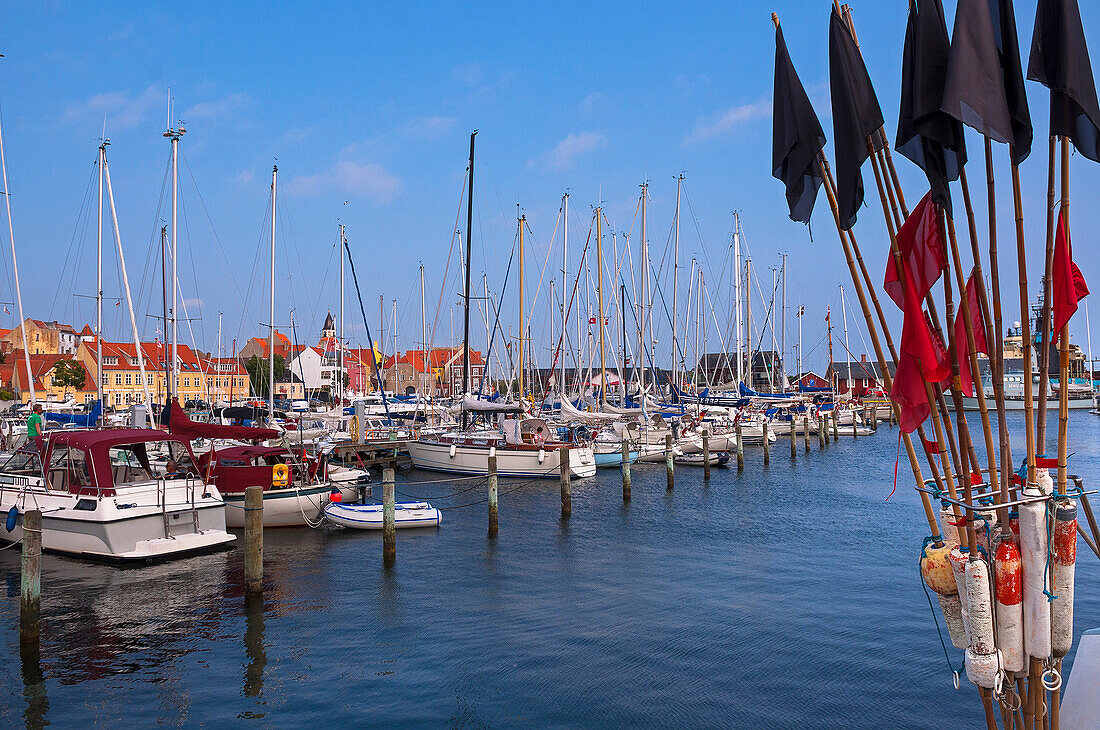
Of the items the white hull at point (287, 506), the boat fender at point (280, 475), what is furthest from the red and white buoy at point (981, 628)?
the boat fender at point (280, 475)

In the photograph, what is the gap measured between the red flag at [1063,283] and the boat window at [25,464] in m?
22.9

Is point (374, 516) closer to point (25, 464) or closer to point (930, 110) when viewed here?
point (25, 464)

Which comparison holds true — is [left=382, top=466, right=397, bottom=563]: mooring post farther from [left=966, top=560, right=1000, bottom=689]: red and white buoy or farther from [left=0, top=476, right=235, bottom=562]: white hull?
[left=966, top=560, right=1000, bottom=689]: red and white buoy

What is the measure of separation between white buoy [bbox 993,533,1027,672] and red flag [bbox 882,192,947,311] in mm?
1689

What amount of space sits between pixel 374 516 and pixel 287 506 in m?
2.59

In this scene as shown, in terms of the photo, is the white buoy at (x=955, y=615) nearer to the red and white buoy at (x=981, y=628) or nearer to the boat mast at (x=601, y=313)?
the red and white buoy at (x=981, y=628)

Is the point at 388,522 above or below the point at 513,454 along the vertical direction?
below

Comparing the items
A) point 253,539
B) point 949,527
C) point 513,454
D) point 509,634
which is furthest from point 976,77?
point 513,454

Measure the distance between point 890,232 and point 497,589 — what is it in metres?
13.8

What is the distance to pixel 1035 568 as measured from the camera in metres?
4.85

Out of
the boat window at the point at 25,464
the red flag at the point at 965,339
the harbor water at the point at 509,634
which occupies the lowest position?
the harbor water at the point at 509,634

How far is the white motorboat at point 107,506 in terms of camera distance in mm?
18656

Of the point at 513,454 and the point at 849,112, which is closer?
the point at 849,112

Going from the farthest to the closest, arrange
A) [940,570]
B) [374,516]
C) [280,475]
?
1. [280,475]
2. [374,516]
3. [940,570]
